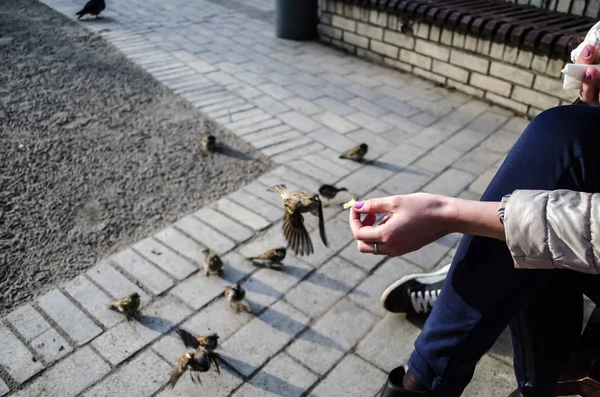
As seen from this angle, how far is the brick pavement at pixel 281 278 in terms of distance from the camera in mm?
3018

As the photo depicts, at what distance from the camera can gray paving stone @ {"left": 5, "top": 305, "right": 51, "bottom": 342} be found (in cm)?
328

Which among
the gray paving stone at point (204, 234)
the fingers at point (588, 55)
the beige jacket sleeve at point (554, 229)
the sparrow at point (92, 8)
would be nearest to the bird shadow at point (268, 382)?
the gray paving stone at point (204, 234)

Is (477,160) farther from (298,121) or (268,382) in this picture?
(268,382)

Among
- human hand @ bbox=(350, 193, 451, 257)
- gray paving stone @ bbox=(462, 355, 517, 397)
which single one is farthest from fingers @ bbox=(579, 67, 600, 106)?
gray paving stone @ bbox=(462, 355, 517, 397)

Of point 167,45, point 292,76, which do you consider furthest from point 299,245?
point 167,45

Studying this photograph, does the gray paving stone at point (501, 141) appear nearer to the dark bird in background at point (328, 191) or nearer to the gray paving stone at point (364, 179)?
the gray paving stone at point (364, 179)

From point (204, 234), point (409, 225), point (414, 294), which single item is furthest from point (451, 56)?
point (409, 225)

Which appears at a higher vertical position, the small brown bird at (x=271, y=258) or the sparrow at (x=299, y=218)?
the sparrow at (x=299, y=218)

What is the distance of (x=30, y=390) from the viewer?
2904 mm

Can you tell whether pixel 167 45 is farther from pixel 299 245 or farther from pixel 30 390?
pixel 30 390

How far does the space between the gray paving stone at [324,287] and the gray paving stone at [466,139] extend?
243 centimetres

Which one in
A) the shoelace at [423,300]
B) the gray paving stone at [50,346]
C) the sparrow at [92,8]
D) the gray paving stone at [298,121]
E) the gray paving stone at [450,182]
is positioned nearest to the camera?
the gray paving stone at [50,346]

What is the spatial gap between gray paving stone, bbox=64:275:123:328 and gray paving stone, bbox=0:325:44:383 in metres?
0.44

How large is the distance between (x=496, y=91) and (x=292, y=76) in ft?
8.98
